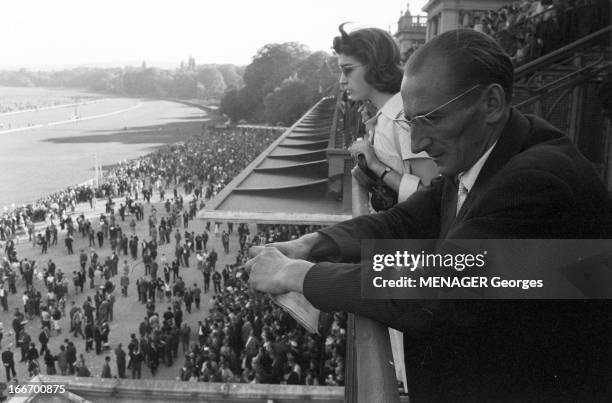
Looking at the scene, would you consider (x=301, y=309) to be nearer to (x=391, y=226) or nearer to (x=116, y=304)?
(x=391, y=226)

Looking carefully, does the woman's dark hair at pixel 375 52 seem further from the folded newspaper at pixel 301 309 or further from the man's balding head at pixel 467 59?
the folded newspaper at pixel 301 309

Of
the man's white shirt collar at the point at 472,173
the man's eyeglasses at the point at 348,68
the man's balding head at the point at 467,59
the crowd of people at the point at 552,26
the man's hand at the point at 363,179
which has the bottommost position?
the man's hand at the point at 363,179

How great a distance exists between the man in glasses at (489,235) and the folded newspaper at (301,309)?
42 mm

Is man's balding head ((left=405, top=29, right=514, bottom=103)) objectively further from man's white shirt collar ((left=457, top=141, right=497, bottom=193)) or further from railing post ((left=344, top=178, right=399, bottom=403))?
railing post ((left=344, top=178, right=399, bottom=403))

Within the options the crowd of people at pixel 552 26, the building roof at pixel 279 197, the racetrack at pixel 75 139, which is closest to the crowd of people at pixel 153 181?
the racetrack at pixel 75 139

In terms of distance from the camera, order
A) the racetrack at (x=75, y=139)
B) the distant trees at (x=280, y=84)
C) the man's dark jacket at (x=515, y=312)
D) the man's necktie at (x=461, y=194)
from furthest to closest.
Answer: the distant trees at (x=280, y=84) < the racetrack at (x=75, y=139) < the man's necktie at (x=461, y=194) < the man's dark jacket at (x=515, y=312)

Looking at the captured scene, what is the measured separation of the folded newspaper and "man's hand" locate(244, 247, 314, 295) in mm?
23

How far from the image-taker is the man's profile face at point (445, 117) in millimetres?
1477

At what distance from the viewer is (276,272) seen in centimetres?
157

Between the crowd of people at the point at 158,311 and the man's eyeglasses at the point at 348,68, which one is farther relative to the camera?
the crowd of people at the point at 158,311

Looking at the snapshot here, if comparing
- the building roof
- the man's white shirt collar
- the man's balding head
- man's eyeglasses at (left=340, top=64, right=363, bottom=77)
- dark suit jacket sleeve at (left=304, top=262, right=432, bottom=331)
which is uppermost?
man's eyeglasses at (left=340, top=64, right=363, bottom=77)

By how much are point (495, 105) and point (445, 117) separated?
0.14 metres

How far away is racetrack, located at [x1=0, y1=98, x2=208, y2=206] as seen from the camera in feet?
174

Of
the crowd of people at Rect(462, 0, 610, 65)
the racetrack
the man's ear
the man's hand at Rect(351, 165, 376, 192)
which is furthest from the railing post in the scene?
the racetrack
